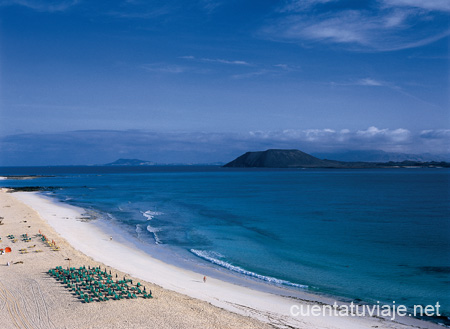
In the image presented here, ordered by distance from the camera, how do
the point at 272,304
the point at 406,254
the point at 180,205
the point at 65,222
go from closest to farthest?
1. the point at 272,304
2. the point at 406,254
3. the point at 65,222
4. the point at 180,205

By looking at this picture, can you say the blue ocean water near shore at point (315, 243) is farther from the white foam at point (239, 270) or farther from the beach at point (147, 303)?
the beach at point (147, 303)

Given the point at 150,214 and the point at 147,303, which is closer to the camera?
the point at 147,303

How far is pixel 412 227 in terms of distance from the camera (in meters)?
43.1

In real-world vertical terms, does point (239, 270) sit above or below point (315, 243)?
below

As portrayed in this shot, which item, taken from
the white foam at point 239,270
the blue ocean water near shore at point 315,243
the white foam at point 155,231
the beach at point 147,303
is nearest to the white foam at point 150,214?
the blue ocean water near shore at point 315,243

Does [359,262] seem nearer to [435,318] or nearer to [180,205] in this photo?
[435,318]

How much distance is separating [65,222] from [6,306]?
2979cm

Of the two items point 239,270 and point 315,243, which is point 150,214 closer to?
point 315,243

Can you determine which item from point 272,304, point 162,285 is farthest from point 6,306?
point 272,304

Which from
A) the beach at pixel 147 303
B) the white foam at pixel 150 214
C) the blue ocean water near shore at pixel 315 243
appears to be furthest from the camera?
the white foam at pixel 150 214

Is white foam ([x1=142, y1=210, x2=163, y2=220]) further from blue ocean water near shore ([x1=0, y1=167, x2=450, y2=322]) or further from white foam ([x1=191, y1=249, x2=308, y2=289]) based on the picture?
white foam ([x1=191, y1=249, x2=308, y2=289])

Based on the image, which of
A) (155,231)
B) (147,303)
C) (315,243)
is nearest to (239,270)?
(147,303)

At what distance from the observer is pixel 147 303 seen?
65.0ft

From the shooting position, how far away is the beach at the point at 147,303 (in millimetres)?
17703
